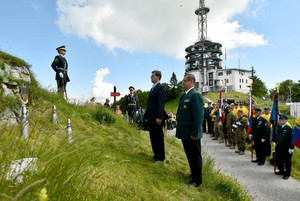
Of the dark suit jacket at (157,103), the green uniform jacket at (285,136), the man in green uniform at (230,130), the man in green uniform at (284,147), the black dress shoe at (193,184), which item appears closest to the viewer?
the black dress shoe at (193,184)

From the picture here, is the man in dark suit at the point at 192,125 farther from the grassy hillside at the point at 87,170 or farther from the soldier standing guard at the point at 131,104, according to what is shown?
the soldier standing guard at the point at 131,104

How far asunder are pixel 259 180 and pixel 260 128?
249cm

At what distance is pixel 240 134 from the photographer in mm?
7773

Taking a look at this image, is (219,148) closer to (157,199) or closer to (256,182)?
(256,182)

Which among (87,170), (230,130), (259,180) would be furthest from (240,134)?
(87,170)

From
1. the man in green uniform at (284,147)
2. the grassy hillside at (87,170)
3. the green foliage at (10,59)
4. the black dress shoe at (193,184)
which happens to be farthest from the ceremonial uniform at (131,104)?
the man in green uniform at (284,147)

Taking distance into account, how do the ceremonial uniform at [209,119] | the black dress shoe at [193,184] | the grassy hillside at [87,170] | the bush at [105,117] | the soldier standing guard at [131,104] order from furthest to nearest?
the ceremonial uniform at [209,119]
the soldier standing guard at [131,104]
the bush at [105,117]
the black dress shoe at [193,184]
the grassy hillside at [87,170]

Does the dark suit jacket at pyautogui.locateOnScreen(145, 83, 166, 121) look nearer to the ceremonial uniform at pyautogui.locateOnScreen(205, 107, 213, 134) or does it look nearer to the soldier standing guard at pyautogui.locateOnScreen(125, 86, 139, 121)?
the soldier standing guard at pyautogui.locateOnScreen(125, 86, 139, 121)

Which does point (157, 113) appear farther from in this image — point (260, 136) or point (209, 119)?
point (209, 119)

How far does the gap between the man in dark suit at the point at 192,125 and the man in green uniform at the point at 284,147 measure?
12.4 ft

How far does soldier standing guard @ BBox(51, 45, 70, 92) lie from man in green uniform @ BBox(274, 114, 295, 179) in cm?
820

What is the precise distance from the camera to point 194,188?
138 inches

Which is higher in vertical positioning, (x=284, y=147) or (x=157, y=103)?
(x=157, y=103)

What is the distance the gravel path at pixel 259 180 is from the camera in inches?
167
